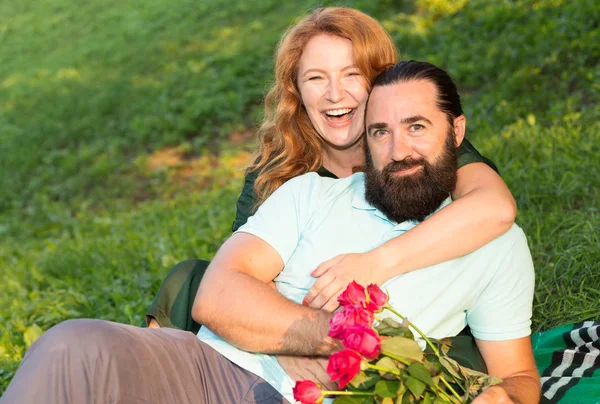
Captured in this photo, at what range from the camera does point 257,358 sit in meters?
3.06

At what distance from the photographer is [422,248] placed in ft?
9.84

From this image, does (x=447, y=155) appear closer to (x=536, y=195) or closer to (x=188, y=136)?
(x=536, y=195)

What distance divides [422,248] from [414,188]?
1.00 ft

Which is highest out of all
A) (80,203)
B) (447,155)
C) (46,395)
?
(447,155)

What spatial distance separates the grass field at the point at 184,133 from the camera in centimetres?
514

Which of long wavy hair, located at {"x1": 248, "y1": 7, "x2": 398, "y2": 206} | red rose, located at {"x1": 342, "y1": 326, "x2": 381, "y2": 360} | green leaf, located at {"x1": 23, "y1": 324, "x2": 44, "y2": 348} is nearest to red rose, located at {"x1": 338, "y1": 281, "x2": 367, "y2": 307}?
red rose, located at {"x1": 342, "y1": 326, "x2": 381, "y2": 360}

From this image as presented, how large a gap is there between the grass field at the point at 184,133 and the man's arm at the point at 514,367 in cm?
111

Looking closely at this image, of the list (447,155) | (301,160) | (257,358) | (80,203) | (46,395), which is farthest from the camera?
(80,203)

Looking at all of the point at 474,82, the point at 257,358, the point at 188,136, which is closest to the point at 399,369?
the point at 257,358

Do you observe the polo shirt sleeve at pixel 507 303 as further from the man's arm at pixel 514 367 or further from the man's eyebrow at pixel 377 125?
the man's eyebrow at pixel 377 125

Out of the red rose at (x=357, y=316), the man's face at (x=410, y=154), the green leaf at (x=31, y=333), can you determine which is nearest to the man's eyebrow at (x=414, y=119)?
the man's face at (x=410, y=154)

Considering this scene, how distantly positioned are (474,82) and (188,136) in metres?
3.95

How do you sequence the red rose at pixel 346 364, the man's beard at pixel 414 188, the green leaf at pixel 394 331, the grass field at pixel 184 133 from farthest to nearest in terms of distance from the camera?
the grass field at pixel 184 133 < the man's beard at pixel 414 188 < the green leaf at pixel 394 331 < the red rose at pixel 346 364

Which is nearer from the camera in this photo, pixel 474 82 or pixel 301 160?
pixel 301 160
